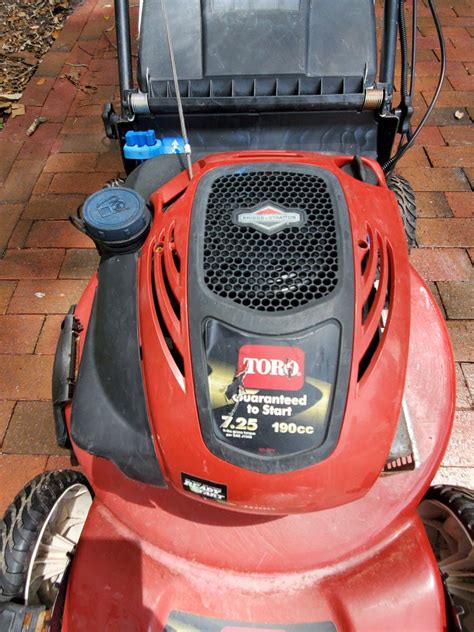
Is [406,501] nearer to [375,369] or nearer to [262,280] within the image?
[375,369]

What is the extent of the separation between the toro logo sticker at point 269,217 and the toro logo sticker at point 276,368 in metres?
0.21

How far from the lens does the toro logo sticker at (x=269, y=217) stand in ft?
3.05

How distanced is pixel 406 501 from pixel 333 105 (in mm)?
933

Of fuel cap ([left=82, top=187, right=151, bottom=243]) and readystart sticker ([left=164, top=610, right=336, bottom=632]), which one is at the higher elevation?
fuel cap ([left=82, top=187, right=151, bottom=243])

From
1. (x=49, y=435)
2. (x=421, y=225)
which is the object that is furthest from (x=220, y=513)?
(x=421, y=225)

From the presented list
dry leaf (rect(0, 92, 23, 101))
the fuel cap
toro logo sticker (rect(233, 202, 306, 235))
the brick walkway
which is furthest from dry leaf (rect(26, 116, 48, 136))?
toro logo sticker (rect(233, 202, 306, 235))

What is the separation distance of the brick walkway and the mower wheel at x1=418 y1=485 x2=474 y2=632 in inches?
12.1

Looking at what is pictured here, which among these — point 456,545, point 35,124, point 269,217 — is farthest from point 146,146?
point 35,124

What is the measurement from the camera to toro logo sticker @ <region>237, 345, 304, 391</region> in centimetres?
82

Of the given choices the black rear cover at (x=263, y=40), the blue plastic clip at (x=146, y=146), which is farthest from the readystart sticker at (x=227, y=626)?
the black rear cover at (x=263, y=40)

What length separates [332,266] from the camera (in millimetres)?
886

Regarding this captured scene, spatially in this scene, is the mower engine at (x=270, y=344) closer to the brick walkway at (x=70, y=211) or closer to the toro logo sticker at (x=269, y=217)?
the toro logo sticker at (x=269, y=217)

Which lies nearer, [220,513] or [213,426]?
[213,426]

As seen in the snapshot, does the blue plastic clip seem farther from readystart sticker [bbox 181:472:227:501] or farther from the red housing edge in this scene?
readystart sticker [bbox 181:472:227:501]
